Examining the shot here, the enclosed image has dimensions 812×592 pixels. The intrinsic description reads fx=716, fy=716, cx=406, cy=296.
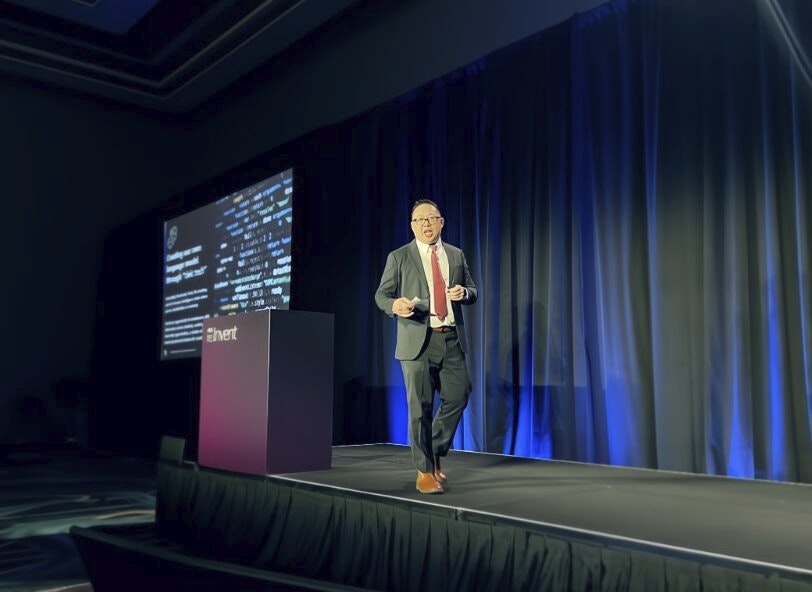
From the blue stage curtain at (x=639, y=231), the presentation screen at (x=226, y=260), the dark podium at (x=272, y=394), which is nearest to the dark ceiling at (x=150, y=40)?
the presentation screen at (x=226, y=260)

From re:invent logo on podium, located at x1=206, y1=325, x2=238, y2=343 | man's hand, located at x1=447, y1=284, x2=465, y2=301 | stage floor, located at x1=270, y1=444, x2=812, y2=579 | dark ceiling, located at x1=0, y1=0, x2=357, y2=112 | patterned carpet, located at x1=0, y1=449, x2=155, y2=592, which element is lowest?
patterned carpet, located at x1=0, y1=449, x2=155, y2=592

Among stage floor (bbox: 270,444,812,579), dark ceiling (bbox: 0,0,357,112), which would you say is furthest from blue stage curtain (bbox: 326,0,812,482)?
dark ceiling (bbox: 0,0,357,112)

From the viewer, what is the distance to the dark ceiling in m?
6.13

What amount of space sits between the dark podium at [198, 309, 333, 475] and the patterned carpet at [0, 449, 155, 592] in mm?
737

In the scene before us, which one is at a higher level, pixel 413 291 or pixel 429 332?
pixel 413 291

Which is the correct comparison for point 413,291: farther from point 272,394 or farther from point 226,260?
point 226,260

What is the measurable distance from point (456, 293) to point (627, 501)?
2.83 feet

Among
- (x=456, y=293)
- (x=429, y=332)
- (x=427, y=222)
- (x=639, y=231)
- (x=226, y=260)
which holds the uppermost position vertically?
(x=226, y=260)

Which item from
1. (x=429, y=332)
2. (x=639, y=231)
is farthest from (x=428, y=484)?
(x=639, y=231)

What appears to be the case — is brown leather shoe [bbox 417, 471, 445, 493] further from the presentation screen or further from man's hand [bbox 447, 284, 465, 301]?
the presentation screen

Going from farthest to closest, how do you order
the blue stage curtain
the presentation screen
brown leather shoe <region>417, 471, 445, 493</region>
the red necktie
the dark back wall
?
1. the dark back wall
2. the presentation screen
3. the blue stage curtain
4. the red necktie
5. brown leather shoe <region>417, 471, 445, 493</region>

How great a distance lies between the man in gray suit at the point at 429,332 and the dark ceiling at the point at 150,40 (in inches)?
152

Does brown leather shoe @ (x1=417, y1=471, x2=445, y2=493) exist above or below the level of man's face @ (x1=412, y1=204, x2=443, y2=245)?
below

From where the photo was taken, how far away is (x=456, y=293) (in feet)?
7.80
